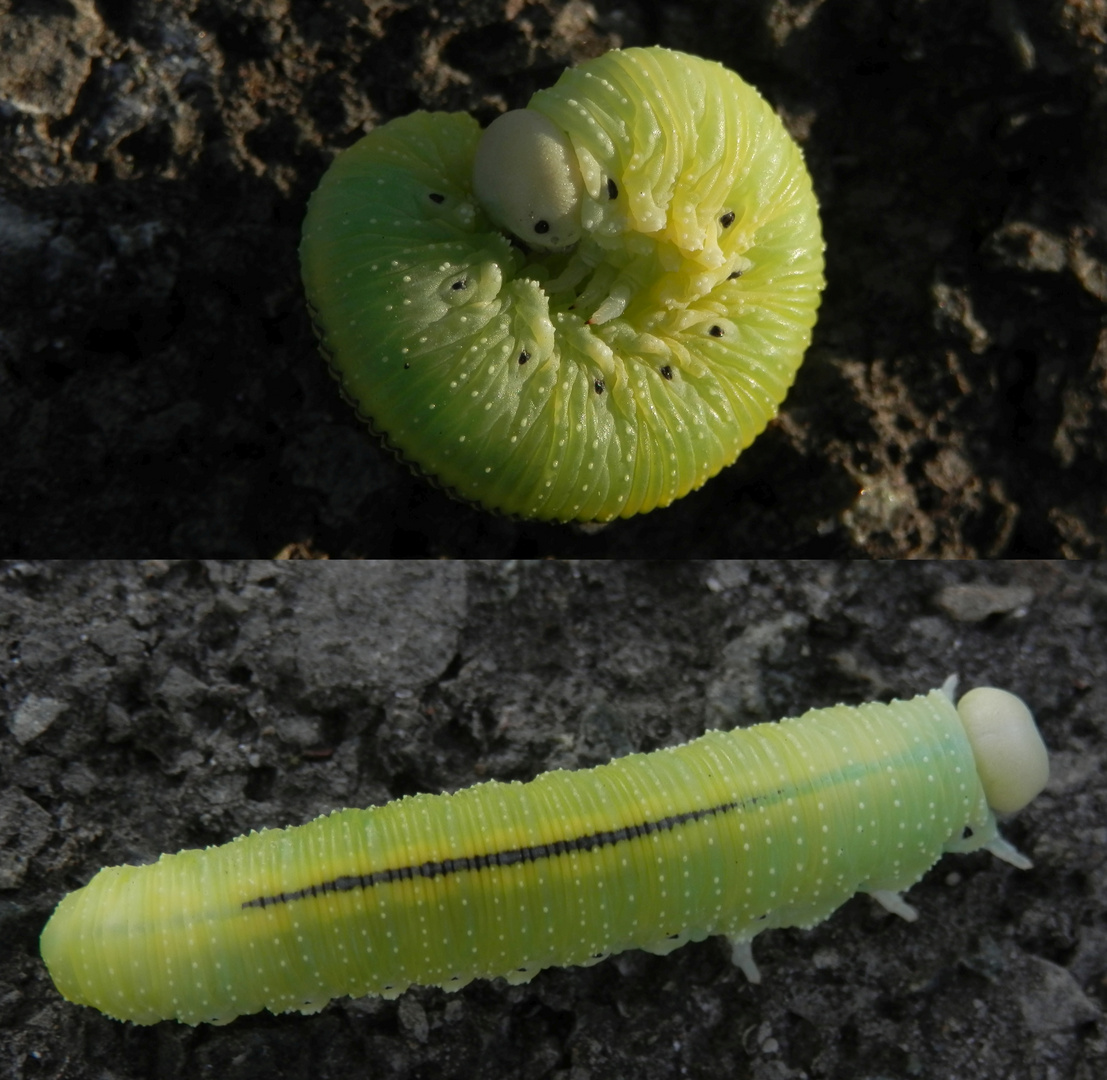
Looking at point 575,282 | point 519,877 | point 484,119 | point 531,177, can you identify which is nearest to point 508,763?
point 519,877

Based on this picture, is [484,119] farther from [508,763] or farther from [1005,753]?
[1005,753]

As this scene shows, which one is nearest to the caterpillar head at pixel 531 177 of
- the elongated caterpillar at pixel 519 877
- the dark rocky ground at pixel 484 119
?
the dark rocky ground at pixel 484 119

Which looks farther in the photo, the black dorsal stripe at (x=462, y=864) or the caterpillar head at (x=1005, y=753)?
the caterpillar head at (x=1005, y=753)

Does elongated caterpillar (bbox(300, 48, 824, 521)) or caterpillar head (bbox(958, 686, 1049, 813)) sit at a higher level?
elongated caterpillar (bbox(300, 48, 824, 521))

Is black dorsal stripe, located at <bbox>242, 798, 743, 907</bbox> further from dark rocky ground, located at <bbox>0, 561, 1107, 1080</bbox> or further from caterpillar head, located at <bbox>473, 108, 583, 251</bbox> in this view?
caterpillar head, located at <bbox>473, 108, 583, 251</bbox>

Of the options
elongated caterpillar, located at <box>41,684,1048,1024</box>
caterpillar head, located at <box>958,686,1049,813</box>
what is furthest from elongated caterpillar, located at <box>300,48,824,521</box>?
caterpillar head, located at <box>958,686,1049,813</box>

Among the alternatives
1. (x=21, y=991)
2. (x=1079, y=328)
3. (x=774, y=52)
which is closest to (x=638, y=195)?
(x=774, y=52)

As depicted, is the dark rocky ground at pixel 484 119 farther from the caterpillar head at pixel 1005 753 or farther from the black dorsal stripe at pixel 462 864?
the black dorsal stripe at pixel 462 864
